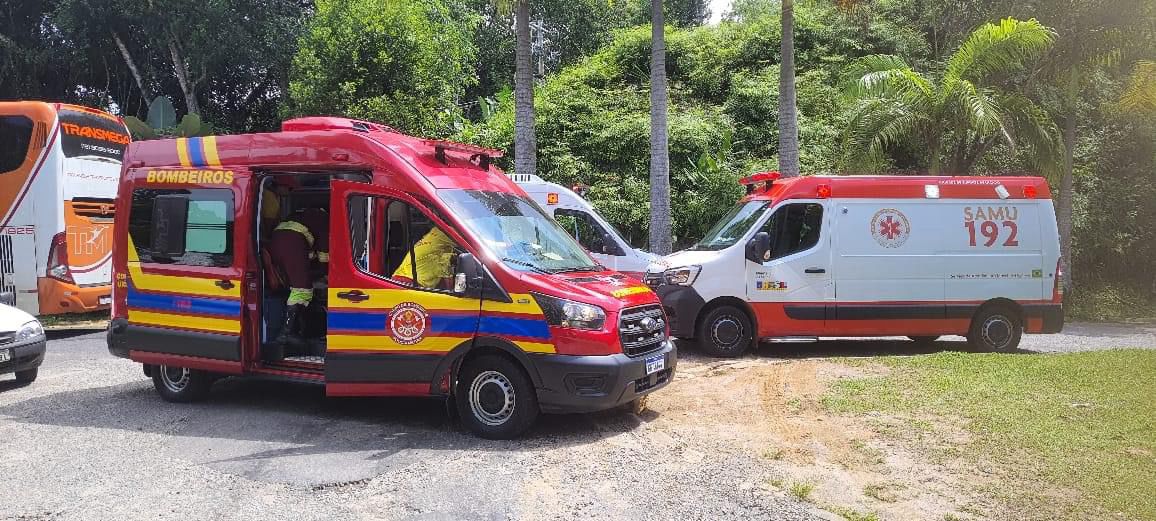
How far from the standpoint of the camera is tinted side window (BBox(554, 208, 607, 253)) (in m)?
11.9

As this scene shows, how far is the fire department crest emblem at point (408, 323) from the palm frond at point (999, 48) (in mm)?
12929

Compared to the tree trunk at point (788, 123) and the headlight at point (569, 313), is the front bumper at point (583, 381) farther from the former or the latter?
the tree trunk at point (788, 123)

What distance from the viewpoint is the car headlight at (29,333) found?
8797mm

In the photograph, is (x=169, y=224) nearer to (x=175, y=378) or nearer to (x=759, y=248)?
(x=175, y=378)

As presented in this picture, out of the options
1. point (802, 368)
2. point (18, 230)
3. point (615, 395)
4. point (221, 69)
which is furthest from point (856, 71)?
point (221, 69)

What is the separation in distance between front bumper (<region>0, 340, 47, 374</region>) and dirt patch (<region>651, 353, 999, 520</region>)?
6974 mm

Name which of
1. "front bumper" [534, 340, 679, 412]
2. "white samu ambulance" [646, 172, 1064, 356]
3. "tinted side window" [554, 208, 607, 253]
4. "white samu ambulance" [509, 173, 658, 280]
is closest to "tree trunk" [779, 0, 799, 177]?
"white samu ambulance" [509, 173, 658, 280]

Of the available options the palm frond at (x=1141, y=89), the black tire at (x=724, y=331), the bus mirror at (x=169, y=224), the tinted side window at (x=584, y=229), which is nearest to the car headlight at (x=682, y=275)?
→ the black tire at (x=724, y=331)

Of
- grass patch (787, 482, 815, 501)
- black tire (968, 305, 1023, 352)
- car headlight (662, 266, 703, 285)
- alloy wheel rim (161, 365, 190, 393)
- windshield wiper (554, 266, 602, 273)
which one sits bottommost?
grass patch (787, 482, 815, 501)

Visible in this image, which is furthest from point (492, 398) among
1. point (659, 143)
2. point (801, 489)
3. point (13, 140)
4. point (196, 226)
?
point (13, 140)

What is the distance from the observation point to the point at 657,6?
1445cm

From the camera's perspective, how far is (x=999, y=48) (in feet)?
50.0

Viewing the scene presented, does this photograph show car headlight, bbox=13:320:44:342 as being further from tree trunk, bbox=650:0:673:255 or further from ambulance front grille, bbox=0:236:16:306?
tree trunk, bbox=650:0:673:255

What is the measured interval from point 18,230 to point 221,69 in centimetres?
1701
